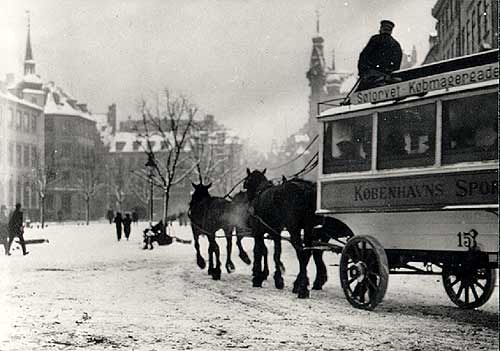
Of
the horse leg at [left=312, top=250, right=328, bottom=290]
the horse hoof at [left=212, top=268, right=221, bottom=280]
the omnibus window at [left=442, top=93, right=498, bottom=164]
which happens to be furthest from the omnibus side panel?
the horse hoof at [left=212, top=268, right=221, bottom=280]

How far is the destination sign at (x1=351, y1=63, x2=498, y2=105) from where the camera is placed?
20.4 ft

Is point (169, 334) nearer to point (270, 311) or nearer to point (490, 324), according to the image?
point (270, 311)

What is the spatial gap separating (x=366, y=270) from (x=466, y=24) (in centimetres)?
337

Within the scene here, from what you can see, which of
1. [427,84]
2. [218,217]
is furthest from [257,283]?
[427,84]

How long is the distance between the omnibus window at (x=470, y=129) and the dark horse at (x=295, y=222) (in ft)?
8.28

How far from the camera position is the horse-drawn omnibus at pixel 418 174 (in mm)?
6371

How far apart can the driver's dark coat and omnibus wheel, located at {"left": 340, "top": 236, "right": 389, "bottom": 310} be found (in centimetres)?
191

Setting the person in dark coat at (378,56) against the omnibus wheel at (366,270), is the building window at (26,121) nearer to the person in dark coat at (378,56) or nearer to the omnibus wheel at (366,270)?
the person in dark coat at (378,56)

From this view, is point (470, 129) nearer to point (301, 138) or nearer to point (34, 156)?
point (301, 138)

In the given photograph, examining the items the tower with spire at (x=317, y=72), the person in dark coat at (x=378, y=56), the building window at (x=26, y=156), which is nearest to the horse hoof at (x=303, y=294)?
the tower with spire at (x=317, y=72)

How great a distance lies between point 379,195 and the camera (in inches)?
291

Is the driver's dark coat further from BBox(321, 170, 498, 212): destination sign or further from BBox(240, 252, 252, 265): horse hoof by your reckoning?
BBox(240, 252, 252, 265): horse hoof

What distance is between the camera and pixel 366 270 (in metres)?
7.67

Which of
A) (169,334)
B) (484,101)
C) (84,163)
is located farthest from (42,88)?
(484,101)
